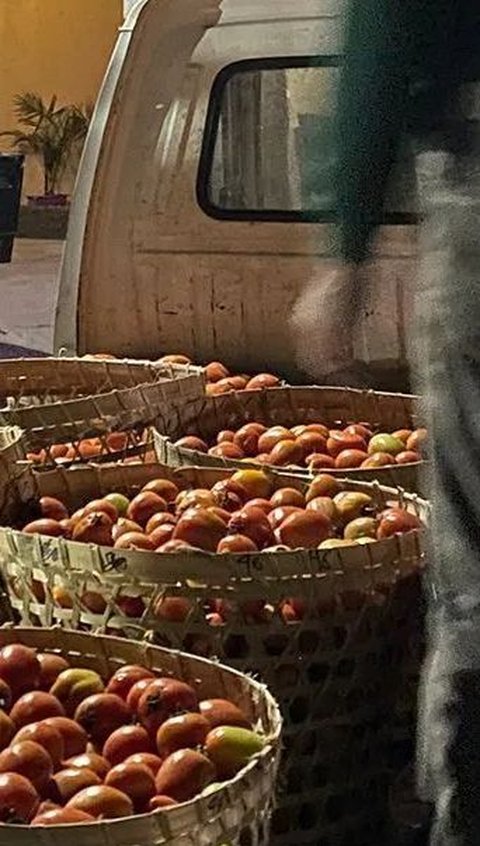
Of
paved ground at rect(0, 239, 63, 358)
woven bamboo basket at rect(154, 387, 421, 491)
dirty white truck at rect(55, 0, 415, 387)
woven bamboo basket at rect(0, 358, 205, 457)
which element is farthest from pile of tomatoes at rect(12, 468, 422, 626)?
paved ground at rect(0, 239, 63, 358)

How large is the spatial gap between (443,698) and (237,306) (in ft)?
8.00

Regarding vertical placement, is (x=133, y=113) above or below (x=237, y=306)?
above

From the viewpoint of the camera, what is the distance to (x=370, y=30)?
1524mm

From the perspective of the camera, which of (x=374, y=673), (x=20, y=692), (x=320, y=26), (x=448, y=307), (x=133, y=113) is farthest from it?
(x=133, y=113)

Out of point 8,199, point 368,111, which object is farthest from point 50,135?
point 368,111

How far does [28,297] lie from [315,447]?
25.6ft

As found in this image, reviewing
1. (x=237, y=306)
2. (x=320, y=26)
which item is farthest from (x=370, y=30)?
(x=237, y=306)

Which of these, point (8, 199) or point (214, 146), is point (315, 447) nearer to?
point (214, 146)

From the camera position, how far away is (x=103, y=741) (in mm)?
2051

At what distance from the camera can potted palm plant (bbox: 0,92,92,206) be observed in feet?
50.3

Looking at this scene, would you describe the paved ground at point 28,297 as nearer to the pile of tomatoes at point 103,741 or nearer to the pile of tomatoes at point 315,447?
the pile of tomatoes at point 315,447

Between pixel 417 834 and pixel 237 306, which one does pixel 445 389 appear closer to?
pixel 417 834

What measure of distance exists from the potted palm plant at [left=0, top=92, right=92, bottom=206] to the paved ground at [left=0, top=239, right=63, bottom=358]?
1.21 meters

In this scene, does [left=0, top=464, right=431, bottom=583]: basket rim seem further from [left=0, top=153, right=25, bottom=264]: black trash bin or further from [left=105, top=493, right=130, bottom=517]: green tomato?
[left=0, top=153, right=25, bottom=264]: black trash bin
